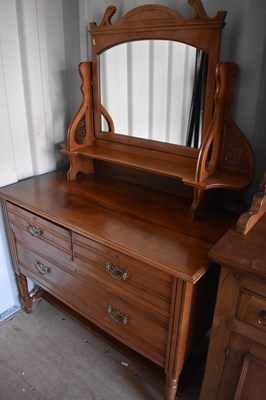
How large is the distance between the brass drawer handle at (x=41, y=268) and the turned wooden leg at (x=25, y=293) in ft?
0.67

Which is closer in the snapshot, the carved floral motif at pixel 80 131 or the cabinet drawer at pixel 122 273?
the cabinet drawer at pixel 122 273

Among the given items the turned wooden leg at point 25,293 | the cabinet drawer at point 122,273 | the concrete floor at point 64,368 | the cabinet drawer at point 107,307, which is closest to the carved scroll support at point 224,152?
the cabinet drawer at point 122,273

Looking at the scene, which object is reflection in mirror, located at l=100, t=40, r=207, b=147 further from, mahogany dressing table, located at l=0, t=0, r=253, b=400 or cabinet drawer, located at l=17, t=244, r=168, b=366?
cabinet drawer, located at l=17, t=244, r=168, b=366

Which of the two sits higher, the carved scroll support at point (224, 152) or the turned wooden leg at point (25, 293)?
the carved scroll support at point (224, 152)

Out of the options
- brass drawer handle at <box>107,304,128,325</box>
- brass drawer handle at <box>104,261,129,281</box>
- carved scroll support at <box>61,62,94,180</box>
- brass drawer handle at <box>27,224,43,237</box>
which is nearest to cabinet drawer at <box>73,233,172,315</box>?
brass drawer handle at <box>104,261,129,281</box>

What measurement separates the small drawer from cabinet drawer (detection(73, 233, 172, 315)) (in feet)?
0.70

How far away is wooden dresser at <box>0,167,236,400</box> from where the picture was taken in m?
1.04

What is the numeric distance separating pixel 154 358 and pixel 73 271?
0.45 metres

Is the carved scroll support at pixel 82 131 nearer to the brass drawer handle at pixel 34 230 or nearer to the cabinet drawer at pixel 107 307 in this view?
the brass drawer handle at pixel 34 230

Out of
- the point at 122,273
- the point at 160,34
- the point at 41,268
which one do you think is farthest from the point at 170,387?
the point at 160,34

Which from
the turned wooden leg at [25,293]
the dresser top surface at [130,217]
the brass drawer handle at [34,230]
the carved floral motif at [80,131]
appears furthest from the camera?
the turned wooden leg at [25,293]

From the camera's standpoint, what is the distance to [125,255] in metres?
1.09

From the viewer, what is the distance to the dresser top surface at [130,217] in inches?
40.3

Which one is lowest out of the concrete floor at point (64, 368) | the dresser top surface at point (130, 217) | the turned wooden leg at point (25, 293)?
the concrete floor at point (64, 368)
